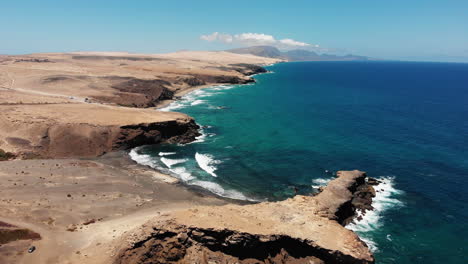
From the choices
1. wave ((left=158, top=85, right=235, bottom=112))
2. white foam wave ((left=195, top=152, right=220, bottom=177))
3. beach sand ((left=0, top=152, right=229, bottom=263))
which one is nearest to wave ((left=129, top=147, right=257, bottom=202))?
white foam wave ((left=195, top=152, right=220, bottom=177))

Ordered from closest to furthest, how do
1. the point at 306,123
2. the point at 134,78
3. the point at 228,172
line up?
1. the point at 228,172
2. the point at 306,123
3. the point at 134,78

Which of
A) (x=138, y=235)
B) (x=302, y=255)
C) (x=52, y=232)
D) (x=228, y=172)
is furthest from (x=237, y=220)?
(x=228, y=172)

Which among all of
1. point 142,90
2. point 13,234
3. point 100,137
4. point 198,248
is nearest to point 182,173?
point 100,137

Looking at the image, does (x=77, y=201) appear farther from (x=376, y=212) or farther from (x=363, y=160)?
(x=363, y=160)

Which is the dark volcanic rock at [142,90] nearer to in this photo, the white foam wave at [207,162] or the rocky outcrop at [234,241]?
the white foam wave at [207,162]

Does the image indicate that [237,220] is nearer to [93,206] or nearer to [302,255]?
[302,255]

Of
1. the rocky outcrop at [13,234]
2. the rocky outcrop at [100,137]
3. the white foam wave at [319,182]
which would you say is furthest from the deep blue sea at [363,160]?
the rocky outcrop at [13,234]

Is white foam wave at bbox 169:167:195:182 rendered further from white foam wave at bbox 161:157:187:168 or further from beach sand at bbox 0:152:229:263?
white foam wave at bbox 161:157:187:168
